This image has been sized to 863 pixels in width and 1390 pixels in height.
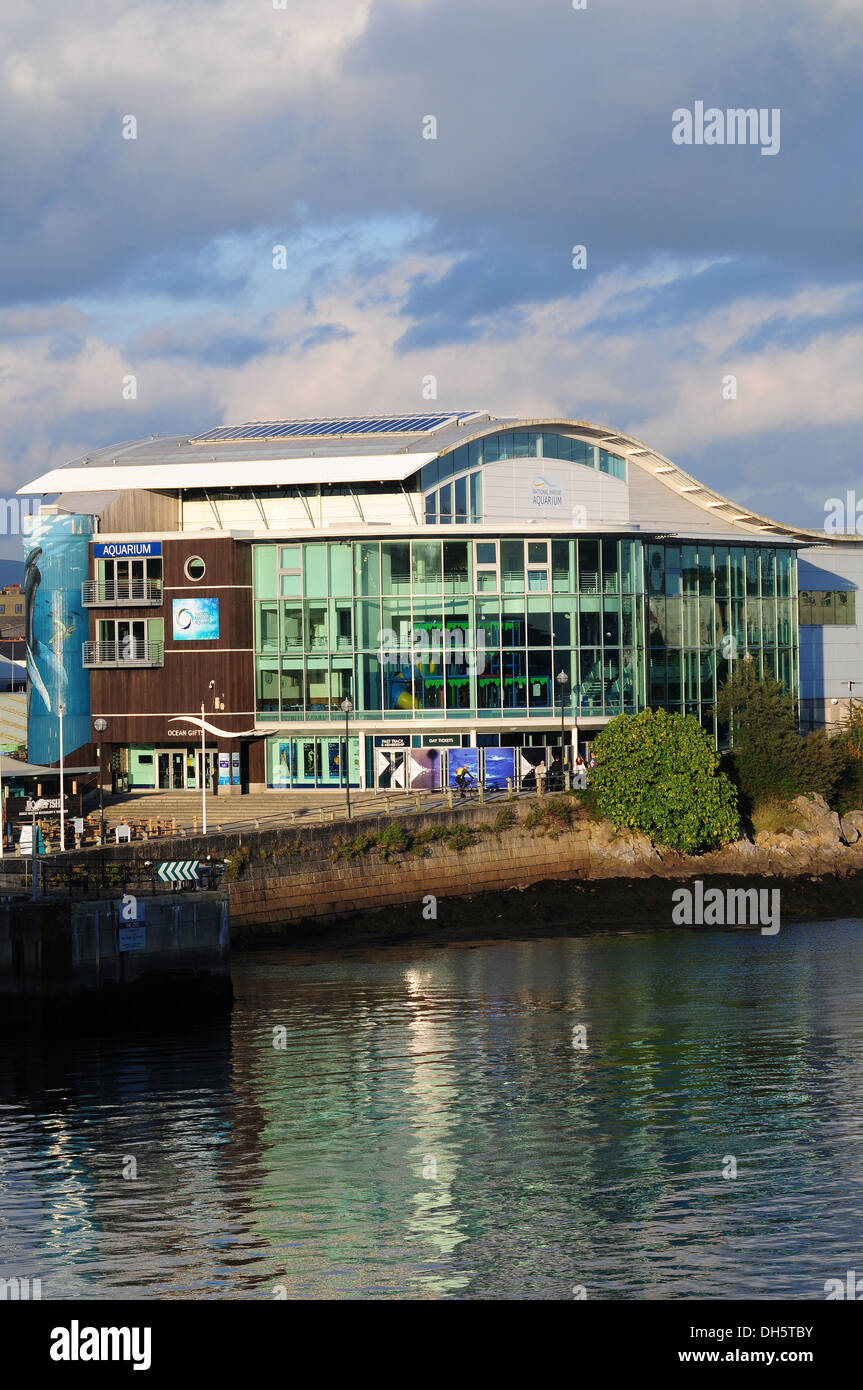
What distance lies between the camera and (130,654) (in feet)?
A: 268

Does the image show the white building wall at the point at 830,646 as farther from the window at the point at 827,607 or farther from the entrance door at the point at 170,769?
the entrance door at the point at 170,769

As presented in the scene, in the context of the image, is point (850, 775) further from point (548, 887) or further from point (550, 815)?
point (548, 887)

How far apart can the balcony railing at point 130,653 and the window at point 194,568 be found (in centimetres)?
340

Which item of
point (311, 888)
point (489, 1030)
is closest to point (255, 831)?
point (311, 888)

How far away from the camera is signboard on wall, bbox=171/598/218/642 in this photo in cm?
8125

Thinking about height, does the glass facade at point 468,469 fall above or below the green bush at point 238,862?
above

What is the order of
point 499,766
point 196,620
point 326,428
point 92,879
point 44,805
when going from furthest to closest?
point 326,428
point 196,620
point 499,766
point 44,805
point 92,879

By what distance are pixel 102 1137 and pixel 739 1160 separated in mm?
12597

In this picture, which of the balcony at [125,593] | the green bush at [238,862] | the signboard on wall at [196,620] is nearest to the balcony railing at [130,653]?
the signboard on wall at [196,620]

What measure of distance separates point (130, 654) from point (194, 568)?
4.90 m

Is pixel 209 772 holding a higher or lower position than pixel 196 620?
lower

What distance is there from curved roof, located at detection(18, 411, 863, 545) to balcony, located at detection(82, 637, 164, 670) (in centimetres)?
790

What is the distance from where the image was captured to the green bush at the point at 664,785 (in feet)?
241

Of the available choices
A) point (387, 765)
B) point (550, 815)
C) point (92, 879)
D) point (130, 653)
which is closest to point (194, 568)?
point (130, 653)
